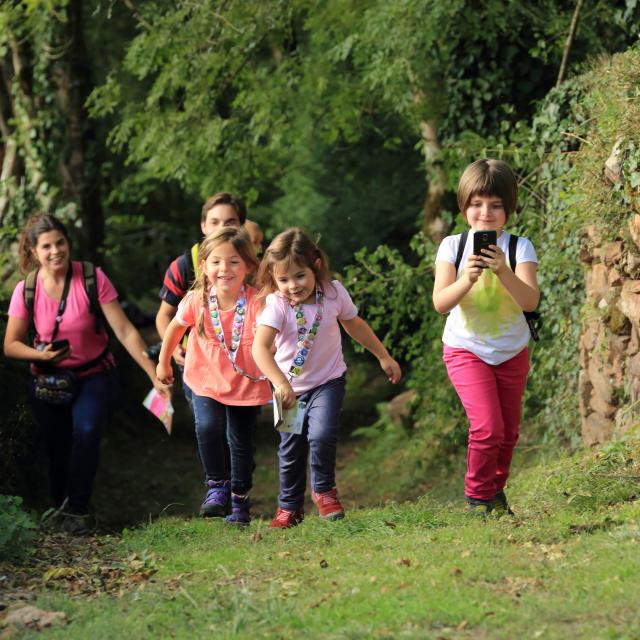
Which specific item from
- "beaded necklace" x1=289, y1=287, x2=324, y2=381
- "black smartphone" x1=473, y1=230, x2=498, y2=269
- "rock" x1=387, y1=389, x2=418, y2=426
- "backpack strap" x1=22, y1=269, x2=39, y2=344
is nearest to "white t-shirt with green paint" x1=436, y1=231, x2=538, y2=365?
"black smartphone" x1=473, y1=230, x2=498, y2=269

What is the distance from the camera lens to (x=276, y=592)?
16.8 feet

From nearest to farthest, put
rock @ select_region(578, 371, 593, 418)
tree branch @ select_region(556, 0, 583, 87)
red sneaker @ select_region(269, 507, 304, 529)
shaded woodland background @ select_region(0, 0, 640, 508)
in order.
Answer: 1. red sneaker @ select_region(269, 507, 304, 529)
2. rock @ select_region(578, 371, 593, 418)
3. shaded woodland background @ select_region(0, 0, 640, 508)
4. tree branch @ select_region(556, 0, 583, 87)

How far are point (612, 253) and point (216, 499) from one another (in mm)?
3063

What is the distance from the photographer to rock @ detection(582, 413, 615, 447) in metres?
8.37

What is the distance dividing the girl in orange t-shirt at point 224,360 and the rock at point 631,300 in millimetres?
2396

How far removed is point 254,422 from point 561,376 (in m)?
3.34

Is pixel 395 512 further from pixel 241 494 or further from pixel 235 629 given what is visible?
pixel 235 629

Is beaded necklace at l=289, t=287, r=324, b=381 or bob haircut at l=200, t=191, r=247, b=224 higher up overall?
bob haircut at l=200, t=191, r=247, b=224

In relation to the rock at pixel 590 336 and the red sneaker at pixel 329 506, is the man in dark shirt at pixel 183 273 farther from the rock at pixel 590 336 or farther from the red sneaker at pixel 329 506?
the rock at pixel 590 336

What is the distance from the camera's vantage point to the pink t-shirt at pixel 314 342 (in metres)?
6.67

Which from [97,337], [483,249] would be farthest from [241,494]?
[483,249]

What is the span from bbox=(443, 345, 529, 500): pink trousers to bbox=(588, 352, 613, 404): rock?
193 centimetres

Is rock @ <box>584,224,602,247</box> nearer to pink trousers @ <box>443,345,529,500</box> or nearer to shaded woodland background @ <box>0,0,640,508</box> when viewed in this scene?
A: shaded woodland background @ <box>0,0,640,508</box>

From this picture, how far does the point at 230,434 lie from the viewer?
724cm
